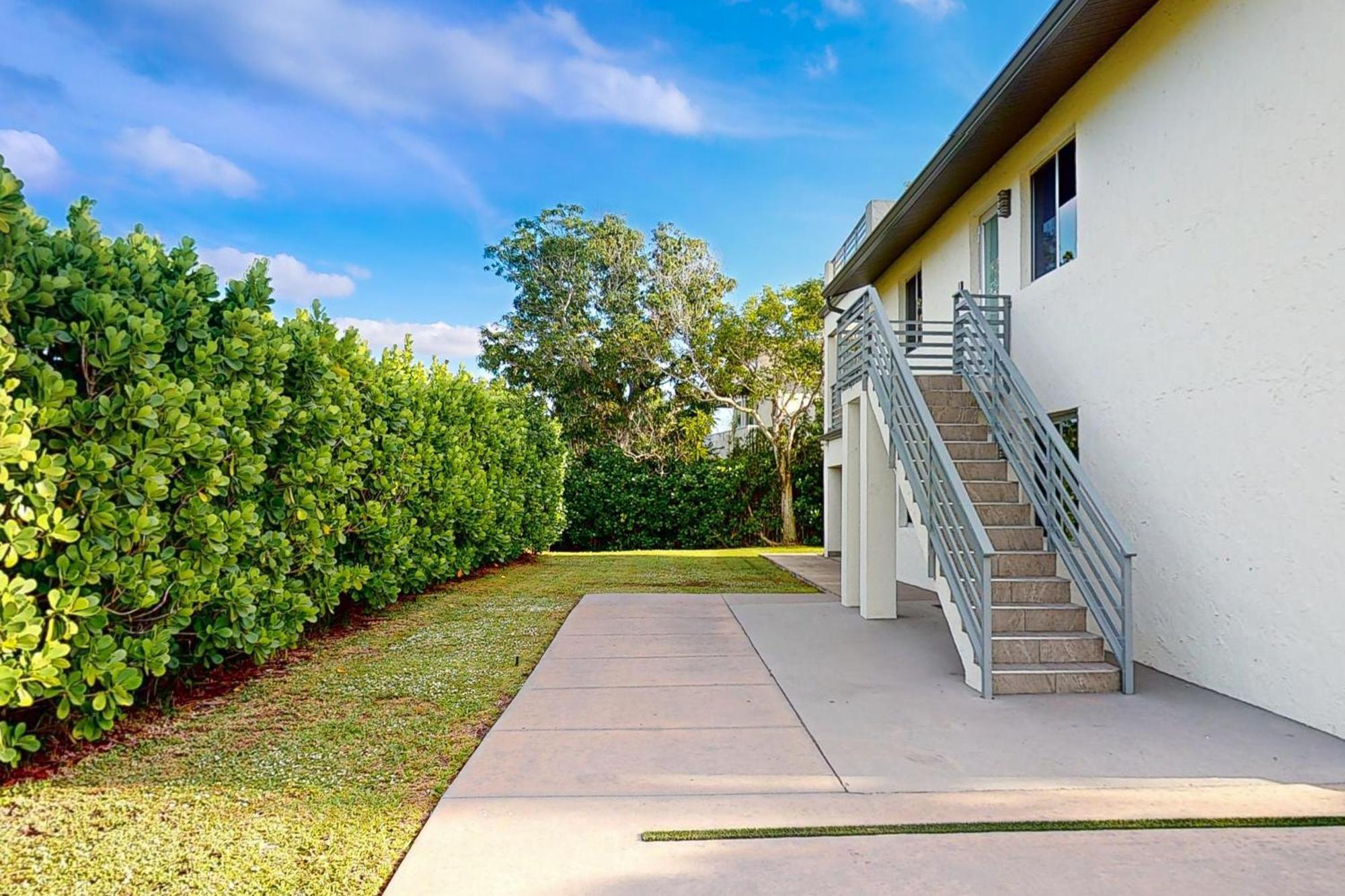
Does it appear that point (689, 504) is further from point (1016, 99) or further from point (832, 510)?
point (1016, 99)

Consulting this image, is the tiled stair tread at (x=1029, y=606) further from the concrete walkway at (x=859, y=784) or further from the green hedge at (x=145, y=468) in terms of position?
the green hedge at (x=145, y=468)

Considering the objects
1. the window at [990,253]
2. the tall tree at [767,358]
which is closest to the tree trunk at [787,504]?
the tall tree at [767,358]

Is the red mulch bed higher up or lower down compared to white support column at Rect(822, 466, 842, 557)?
lower down

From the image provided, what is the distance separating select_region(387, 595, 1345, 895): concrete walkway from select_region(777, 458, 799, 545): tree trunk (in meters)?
16.3

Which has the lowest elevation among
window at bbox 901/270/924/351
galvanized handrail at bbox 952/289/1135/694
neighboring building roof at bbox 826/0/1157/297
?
galvanized handrail at bbox 952/289/1135/694

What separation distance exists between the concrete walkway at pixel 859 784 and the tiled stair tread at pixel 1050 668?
8.8 inches

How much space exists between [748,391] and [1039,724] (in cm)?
1998

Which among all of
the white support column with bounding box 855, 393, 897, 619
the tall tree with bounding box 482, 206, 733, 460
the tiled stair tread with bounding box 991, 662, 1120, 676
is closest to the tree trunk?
the tall tree with bounding box 482, 206, 733, 460

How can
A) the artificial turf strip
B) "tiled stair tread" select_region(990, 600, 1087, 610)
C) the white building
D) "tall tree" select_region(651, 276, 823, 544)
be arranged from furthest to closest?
"tall tree" select_region(651, 276, 823, 544) < "tiled stair tread" select_region(990, 600, 1087, 610) < the white building < the artificial turf strip

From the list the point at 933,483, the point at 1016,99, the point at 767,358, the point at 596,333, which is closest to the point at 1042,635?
the point at 933,483

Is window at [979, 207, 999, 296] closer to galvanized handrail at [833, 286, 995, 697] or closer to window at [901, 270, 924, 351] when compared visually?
window at [901, 270, 924, 351]

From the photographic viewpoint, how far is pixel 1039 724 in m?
5.21

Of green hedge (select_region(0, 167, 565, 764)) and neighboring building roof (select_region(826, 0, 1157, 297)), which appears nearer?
green hedge (select_region(0, 167, 565, 764))

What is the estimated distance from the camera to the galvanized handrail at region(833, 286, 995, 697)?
5.95 meters
